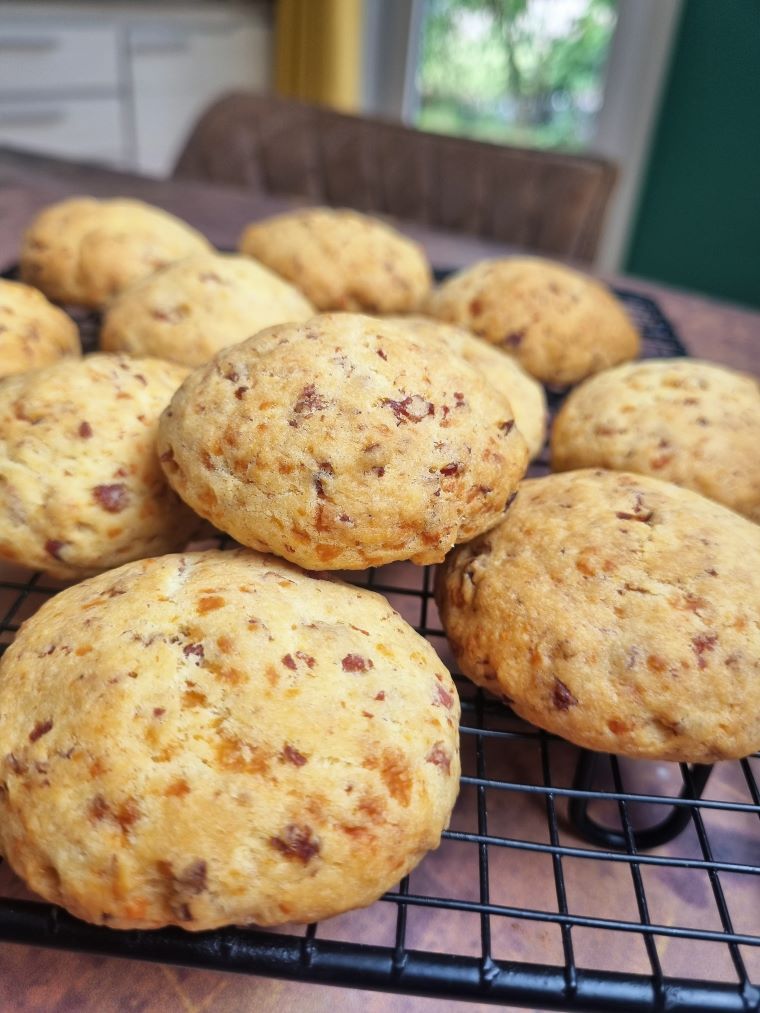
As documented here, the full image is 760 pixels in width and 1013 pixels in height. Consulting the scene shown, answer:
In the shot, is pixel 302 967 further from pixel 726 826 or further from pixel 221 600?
pixel 726 826

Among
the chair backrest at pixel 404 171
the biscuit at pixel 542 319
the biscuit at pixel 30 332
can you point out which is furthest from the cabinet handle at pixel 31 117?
the biscuit at pixel 542 319

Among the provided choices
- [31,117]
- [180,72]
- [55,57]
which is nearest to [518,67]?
[180,72]

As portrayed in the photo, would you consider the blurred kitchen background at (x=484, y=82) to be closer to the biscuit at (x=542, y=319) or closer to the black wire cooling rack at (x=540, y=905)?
the biscuit at (x=542, y=319)

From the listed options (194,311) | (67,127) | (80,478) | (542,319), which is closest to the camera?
(80,478)

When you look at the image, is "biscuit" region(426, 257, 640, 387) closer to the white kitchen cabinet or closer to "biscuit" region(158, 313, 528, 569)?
"biscuit" region(158, 313, 528, 569)

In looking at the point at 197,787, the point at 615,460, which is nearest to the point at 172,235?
the point at 615,460

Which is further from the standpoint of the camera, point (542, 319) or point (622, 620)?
point (542, 319)

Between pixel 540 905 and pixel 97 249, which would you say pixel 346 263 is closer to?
pixel 97 249

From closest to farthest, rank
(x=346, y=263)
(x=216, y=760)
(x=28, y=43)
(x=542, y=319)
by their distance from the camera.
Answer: (x=216, y=760), (x=542, y=319), (x=346, y=263), (x=28, y=43)
